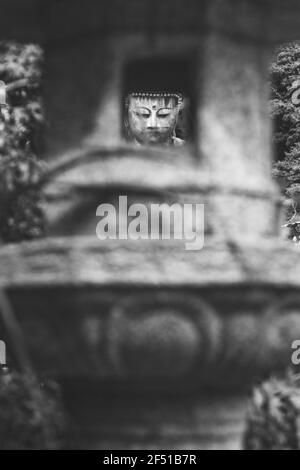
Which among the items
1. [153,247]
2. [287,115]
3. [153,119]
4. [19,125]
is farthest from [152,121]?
[153,247]

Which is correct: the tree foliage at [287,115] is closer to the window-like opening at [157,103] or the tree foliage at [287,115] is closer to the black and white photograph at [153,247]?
the window-like opening at [157,103]

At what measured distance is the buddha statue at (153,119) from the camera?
354 centimetres

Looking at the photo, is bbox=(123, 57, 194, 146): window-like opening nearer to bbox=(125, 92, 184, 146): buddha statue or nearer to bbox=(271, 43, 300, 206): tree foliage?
bbox=(125, 92, 184, 146): buddha statue

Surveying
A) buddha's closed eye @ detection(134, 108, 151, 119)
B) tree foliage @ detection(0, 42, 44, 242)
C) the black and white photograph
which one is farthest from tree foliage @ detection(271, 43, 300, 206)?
the black and white photograph

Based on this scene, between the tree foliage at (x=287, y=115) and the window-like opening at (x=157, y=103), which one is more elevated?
the tree foliage at (x=287, y=115)

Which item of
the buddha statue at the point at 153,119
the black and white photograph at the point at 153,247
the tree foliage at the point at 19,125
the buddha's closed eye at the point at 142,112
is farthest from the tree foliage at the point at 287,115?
the black and white photograph at the point at 153,247

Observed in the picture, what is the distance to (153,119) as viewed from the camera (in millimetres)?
3676

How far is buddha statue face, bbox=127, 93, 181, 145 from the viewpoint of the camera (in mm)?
3549

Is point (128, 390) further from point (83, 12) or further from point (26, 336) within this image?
point (83, 12)

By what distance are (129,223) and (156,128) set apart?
1.18 meters

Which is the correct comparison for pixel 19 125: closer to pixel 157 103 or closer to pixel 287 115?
pixel 157 103

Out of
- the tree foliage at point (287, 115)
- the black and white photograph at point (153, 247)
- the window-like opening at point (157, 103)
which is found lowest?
the black and white photograph at point (153, 247)

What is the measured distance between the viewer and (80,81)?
269cm

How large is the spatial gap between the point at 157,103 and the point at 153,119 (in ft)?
0.25
